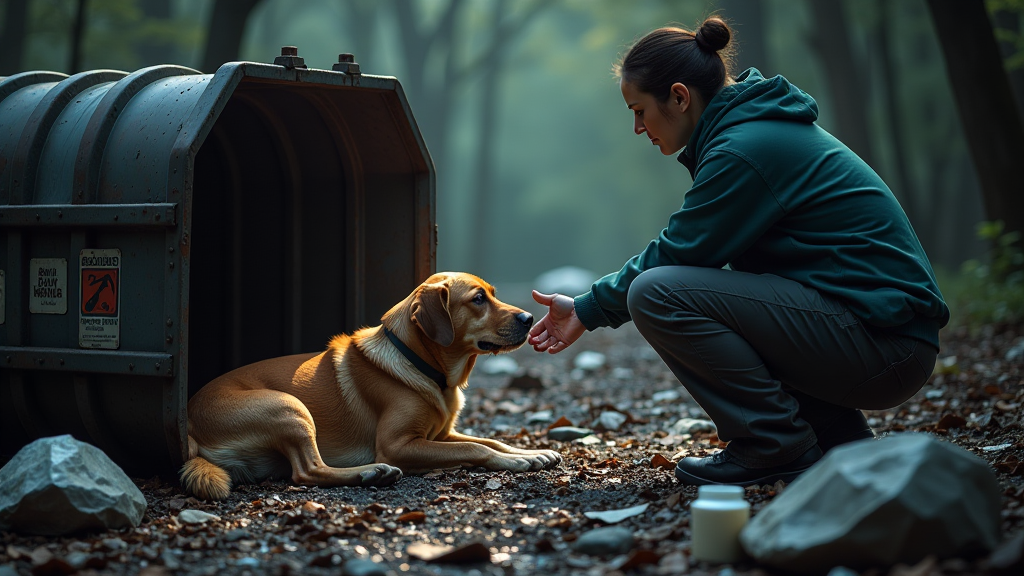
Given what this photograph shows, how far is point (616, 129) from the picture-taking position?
40656 mm

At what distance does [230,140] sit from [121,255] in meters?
1.90

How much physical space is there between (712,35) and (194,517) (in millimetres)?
3023

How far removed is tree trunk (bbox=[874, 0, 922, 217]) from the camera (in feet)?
59.9

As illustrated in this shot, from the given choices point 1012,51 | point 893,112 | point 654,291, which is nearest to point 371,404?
point 654,291

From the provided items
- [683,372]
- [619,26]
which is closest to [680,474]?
[683,372]

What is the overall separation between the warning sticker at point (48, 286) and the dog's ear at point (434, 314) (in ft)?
5.88

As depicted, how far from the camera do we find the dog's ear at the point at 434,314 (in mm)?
4871

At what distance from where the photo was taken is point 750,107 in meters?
3.99

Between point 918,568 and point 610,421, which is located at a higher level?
point 918,568

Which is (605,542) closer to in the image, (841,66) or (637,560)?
(637,560)

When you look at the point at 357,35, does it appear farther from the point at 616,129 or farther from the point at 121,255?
the point at 121,255

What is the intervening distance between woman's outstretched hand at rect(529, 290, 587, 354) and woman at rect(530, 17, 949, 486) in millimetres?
293

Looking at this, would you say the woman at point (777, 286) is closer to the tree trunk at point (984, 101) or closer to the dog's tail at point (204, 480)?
the dog's tail at point (204, 480)

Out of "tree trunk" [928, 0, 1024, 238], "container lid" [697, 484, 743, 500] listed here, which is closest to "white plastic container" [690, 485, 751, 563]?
"container lid" [697, 484, 743, 500]
